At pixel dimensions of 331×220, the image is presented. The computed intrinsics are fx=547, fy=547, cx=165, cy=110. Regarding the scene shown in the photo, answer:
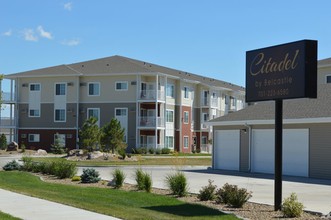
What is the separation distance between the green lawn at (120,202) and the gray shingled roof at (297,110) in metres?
12.7

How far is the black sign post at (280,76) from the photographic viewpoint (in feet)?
45.3

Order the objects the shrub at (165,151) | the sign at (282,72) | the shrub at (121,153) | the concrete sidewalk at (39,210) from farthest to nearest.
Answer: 1. the shrub at (165,151)
2. the shrub at (121,153)
3. the sign at (282,72)
4. the concrete sidewalk at (39,210)

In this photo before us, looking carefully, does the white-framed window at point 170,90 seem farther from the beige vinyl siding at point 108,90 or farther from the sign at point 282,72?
the sign at point 282,72

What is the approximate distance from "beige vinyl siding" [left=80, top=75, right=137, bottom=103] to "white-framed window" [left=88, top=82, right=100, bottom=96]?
239 mm

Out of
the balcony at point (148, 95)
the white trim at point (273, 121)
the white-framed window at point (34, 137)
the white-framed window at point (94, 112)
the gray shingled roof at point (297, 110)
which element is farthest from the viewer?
the white-framed window at point (34, 137)

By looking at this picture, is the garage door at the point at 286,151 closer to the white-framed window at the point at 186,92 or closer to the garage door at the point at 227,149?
the garage door at the point at 227,149

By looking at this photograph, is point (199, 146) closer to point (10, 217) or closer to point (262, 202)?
point (262, 202)

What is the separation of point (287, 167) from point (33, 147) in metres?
41.6

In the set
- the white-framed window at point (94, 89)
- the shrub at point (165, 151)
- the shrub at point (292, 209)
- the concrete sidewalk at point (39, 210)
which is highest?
the white-framed window at point (94, 89)

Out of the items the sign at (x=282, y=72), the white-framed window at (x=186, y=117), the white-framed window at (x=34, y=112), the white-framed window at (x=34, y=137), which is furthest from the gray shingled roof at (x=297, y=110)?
the white-framed window at (x=34, y=112)

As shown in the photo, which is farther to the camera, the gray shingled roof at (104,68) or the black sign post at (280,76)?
the gray shingled roof at (104,68)

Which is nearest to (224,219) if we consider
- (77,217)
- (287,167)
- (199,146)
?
(77,217)

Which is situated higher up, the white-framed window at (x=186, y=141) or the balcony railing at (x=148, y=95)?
the balcony railing at (x=148, y=95)

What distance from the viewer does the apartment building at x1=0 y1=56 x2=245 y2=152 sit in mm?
61000
